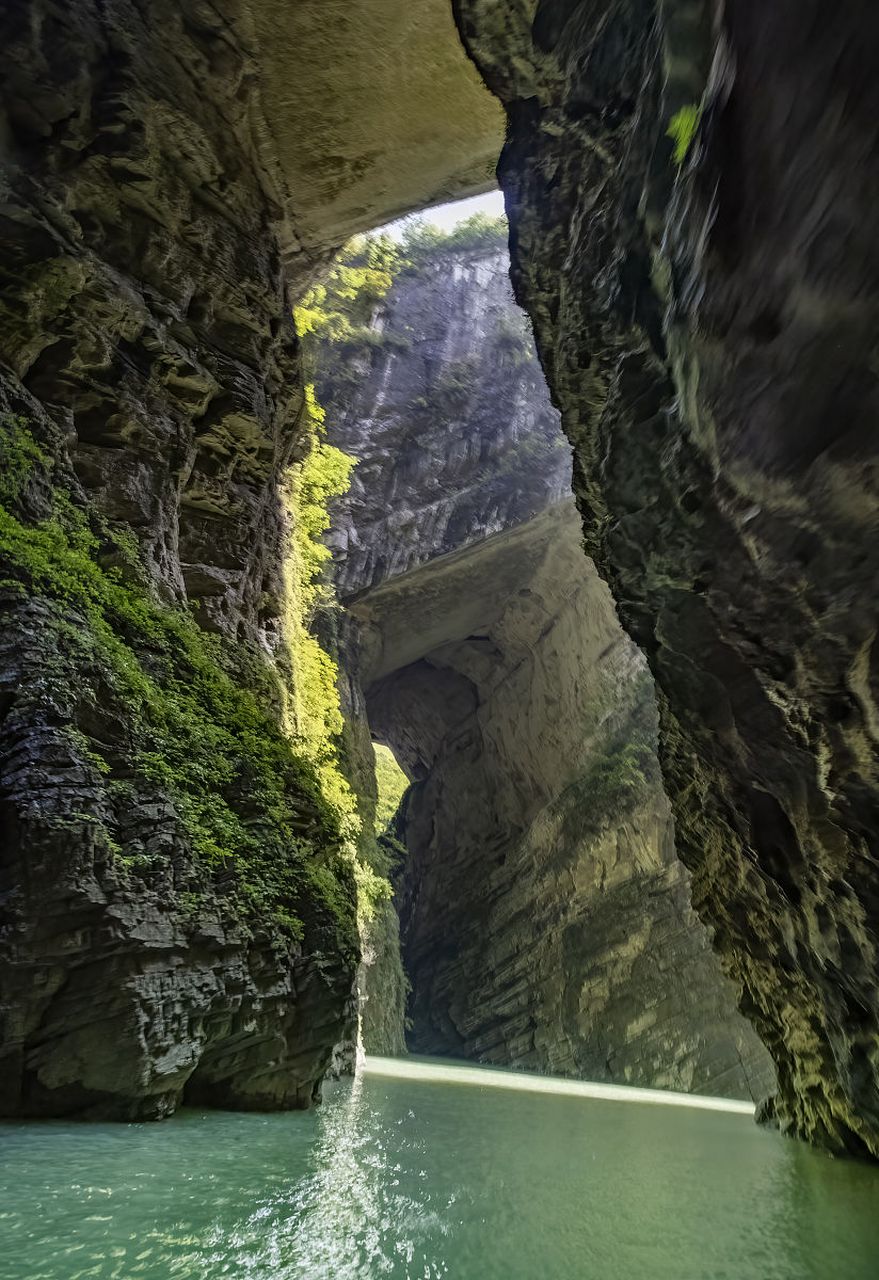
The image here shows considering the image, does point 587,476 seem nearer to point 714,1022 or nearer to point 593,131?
point 593,131

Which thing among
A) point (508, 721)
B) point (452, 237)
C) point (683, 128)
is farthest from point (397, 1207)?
point (452, 237)

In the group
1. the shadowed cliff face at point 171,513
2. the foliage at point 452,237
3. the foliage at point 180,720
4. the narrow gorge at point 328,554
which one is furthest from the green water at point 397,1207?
the foliage at point 452,237

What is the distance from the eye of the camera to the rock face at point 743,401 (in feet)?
5.92

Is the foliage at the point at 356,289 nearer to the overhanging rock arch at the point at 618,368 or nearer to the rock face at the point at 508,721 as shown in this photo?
the rock face at the point at 508,721

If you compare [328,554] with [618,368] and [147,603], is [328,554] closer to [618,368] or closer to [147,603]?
[147,603]

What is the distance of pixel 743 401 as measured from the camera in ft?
7.30

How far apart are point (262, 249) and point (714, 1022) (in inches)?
695

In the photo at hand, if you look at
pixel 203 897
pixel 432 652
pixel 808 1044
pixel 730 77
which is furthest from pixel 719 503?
pixel 432 652

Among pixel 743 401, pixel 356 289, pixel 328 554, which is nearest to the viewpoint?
pixel 743 401

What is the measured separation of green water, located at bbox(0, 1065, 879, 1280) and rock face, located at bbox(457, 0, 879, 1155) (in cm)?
120

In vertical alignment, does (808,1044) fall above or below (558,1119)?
above

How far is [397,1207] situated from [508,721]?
71.4 ft

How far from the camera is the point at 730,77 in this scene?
192 cm

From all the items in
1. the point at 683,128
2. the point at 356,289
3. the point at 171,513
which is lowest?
the point at 683,128
